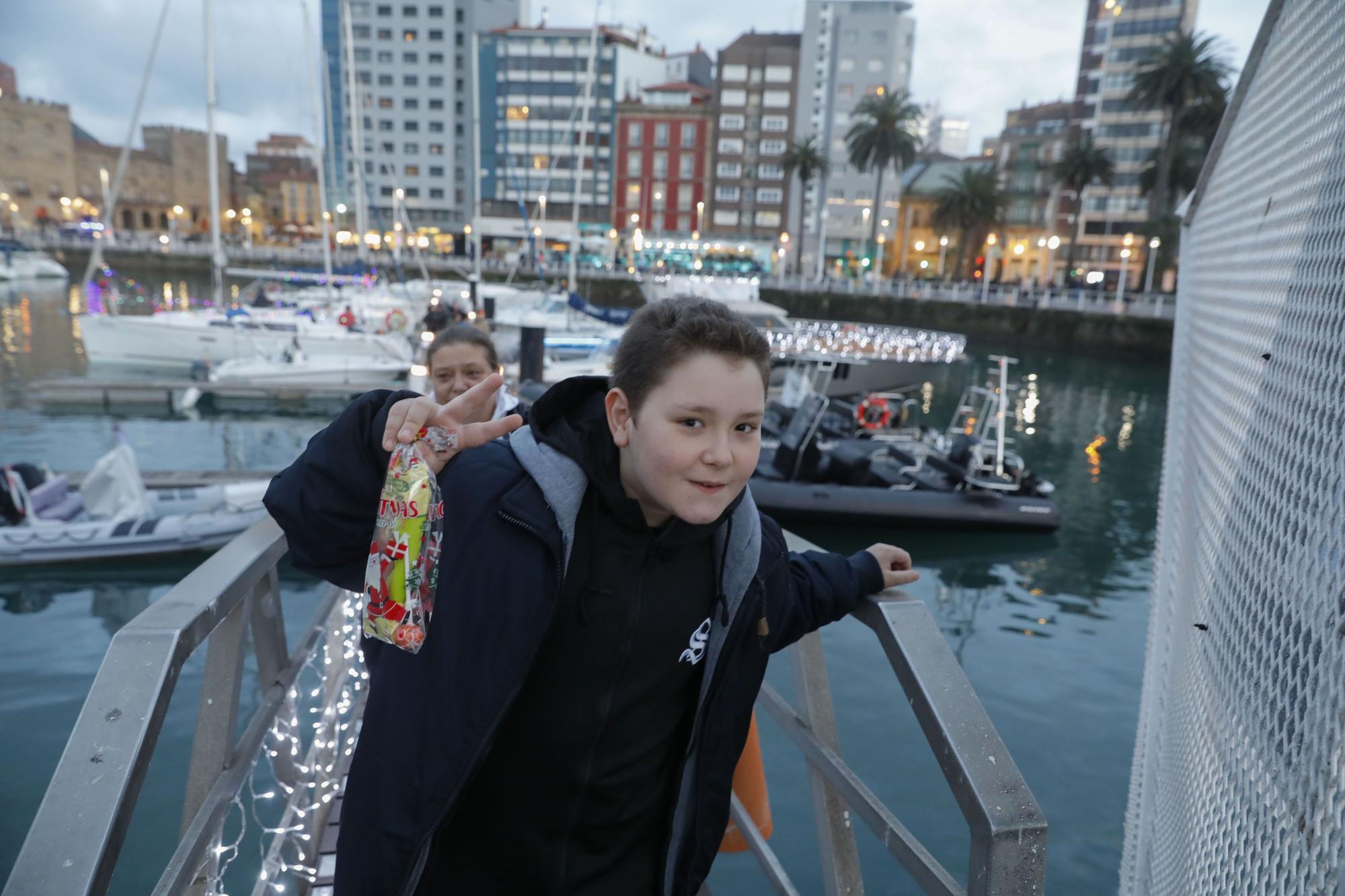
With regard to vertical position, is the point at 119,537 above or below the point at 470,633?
below

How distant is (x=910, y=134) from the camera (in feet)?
184

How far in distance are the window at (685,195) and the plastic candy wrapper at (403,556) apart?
70.5m

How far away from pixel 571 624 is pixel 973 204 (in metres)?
58.3

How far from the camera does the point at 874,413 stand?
55.6 ft

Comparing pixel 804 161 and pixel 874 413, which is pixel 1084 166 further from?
pixel 874 413

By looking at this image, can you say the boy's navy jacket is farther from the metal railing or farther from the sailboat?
the sailboat

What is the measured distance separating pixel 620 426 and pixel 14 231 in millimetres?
84507

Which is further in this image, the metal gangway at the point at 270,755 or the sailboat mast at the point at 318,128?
the sailboat mast at the point at 318,128

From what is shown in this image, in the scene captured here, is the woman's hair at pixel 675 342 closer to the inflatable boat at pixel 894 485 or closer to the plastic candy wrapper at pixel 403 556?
the plastic candy wrapper at pixel 403 556

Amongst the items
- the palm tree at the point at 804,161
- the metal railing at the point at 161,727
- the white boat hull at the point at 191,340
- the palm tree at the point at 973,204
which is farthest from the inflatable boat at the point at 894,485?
the palm tree at the point at 804,161

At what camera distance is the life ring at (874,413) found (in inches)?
664

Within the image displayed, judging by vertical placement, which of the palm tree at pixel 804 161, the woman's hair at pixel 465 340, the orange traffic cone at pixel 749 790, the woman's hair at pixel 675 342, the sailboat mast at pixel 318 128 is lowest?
the orange traffic cone at pixel 749 790


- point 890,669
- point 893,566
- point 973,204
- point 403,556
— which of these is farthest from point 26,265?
point 893,566

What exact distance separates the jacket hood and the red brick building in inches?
2661
